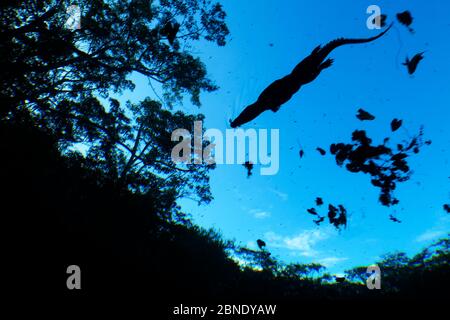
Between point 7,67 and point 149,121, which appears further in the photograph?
point 149,121

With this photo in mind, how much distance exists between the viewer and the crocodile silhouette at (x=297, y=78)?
329 centimetres

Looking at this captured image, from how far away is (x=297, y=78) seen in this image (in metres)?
3.31

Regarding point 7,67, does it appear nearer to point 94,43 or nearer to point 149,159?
point 94,43

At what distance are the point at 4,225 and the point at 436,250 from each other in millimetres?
42993

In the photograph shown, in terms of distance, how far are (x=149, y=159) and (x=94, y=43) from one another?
21.9 ft

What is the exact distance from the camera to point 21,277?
218 inches

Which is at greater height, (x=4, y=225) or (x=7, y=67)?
(x=7, y=67)

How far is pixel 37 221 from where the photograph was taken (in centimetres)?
706

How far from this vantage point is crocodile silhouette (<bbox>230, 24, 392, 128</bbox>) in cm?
329

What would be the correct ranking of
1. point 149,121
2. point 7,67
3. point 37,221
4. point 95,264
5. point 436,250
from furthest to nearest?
point 436,250 < point 149,121 < point 7,67 < point 95,264 < point 37,221
